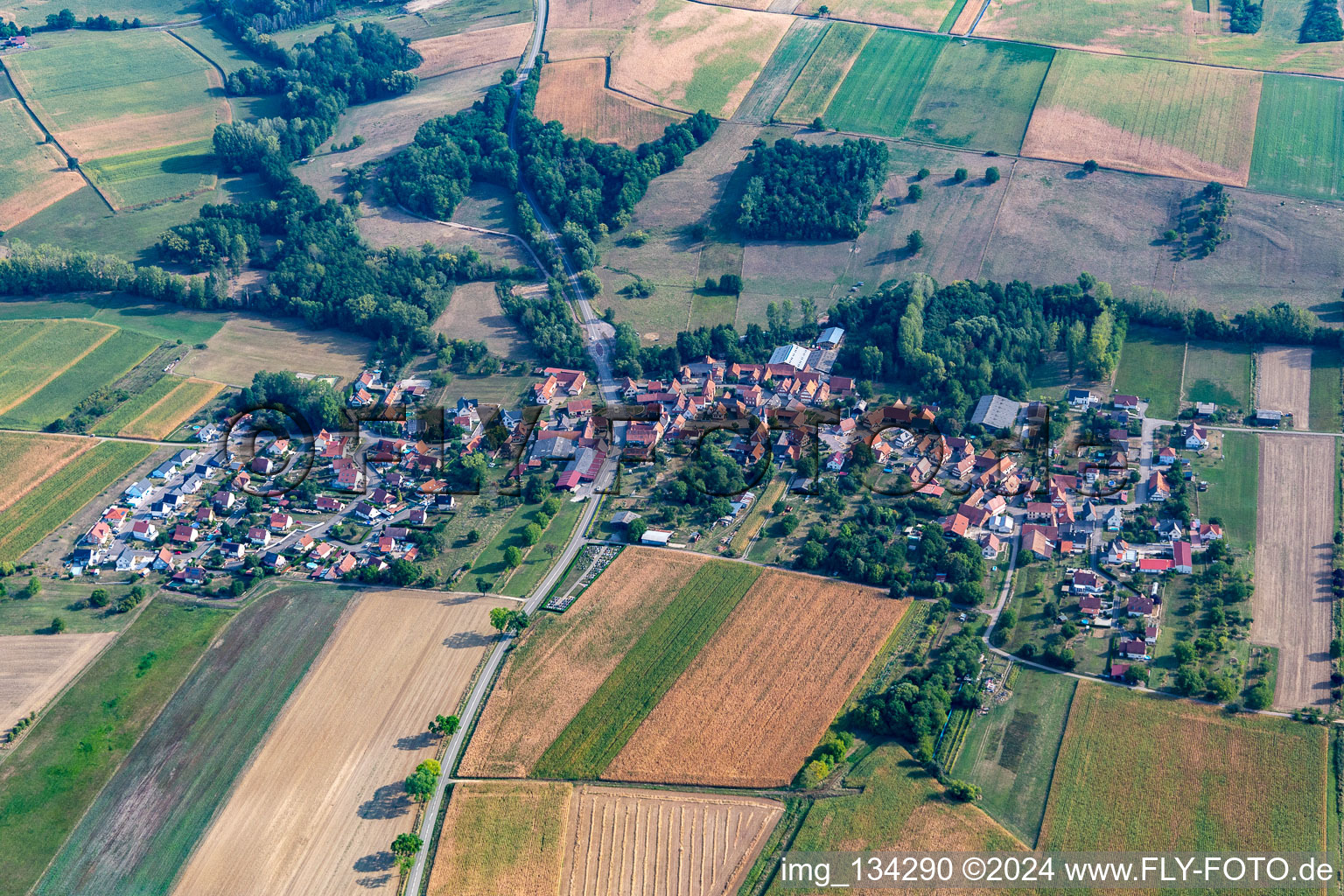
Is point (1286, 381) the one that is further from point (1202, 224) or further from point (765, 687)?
point (765, 687)

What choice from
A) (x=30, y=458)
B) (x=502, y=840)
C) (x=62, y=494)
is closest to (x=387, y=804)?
(x=502, y=840)

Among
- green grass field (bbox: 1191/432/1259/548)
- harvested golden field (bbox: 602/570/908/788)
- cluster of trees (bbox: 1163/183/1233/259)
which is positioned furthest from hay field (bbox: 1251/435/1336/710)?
cluster of trees (bbox: 1163/183/1233/259)

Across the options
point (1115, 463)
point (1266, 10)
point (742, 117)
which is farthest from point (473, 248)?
point (1266, 10)

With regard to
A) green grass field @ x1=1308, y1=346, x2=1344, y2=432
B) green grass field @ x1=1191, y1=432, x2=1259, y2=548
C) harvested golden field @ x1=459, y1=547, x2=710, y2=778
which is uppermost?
green grass field @ x1=1308, y1=346, x2=1344, y2=432

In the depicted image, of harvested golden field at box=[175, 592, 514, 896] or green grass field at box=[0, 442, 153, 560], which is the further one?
green grass field at box=[0, 442, 153, 560]

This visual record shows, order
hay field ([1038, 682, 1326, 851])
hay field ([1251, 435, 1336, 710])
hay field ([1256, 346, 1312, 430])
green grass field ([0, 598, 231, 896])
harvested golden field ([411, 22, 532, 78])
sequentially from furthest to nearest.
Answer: harvested golden field ([411, 22, 532, 78]) → hay field ([1256, 346, 1312, 430]) → hay field ([1251, 435, 1336, 710]) → green grass field ([0, 598, 231, 896]) → hay field ([1038, 682, 1326, 851])

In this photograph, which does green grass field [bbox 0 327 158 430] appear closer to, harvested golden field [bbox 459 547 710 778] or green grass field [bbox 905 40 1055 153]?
harvested golden field [bbox 459 547 710 778]

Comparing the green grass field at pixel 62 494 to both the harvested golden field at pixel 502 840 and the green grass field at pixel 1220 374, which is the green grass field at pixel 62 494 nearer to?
the harvested golden field at pixel 502 840
